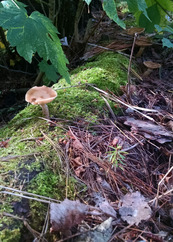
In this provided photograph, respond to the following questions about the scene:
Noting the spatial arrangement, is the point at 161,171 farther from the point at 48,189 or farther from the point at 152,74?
the point at 152,74

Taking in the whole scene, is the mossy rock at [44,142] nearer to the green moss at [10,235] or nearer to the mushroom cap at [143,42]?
the green moss at [10,235]

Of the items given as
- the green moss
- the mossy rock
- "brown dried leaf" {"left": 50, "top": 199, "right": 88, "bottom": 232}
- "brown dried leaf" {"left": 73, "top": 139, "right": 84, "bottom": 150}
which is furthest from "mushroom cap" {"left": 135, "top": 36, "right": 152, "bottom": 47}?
the green moss

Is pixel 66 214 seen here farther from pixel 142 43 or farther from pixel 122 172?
pixel 142 43

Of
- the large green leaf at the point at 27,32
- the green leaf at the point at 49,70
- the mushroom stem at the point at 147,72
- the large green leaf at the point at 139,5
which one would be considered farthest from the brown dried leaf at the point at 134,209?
the mushroom stem at the point at 147,72

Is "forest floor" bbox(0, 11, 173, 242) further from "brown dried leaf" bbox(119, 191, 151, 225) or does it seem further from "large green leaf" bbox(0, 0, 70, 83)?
"large green leaf" bbox(0, 0, 70, 83)

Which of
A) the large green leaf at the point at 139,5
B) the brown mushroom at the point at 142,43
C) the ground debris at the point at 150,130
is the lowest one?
the ground debris at the point at 150,130

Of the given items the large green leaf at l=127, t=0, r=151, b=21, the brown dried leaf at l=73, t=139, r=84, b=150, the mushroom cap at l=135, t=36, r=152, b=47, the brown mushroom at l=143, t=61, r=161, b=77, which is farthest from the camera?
the mushroom cap at l=135, t=36, r=152, b=47

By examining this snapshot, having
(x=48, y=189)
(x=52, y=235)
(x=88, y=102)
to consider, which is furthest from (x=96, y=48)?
(x=52, y=235)
